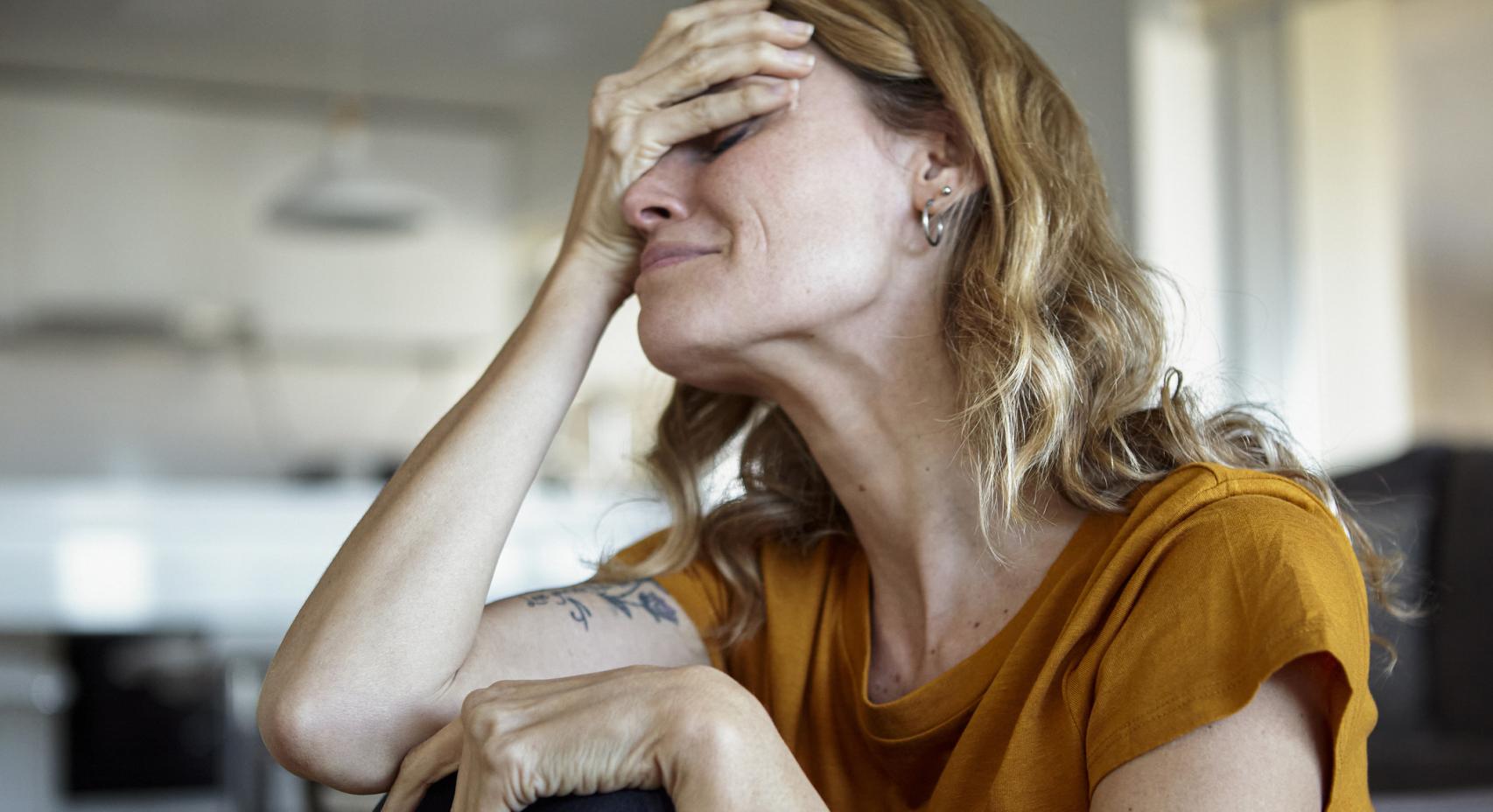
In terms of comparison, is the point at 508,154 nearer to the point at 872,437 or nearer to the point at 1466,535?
the point at 1466,535

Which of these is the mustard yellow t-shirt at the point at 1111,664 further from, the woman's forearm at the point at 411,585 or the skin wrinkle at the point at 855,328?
the woman's forearm at the point at 411,585

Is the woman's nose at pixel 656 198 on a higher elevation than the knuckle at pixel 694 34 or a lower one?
lower

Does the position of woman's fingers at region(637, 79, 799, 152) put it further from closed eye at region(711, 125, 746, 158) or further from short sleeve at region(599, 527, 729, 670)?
short sleeve at region(599, 527, 729, 670)

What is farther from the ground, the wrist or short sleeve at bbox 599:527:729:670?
the wrist

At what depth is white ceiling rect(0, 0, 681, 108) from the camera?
527cm

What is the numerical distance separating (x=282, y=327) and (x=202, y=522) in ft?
7.24

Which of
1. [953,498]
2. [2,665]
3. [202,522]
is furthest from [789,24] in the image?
[2,665]

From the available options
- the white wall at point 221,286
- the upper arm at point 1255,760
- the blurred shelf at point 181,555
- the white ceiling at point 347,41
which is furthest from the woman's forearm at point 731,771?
the white wall at point 221,286

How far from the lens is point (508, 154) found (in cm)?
620

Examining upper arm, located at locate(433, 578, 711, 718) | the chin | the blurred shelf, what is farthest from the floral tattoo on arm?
the blurred shelf

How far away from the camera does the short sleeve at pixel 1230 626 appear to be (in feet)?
2.75

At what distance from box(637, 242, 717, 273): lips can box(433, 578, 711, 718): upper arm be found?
0.32 metres

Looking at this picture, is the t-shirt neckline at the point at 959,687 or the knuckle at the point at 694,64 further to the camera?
the knuckle at the point at 694,64

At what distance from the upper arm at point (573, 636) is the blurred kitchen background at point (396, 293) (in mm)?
315
